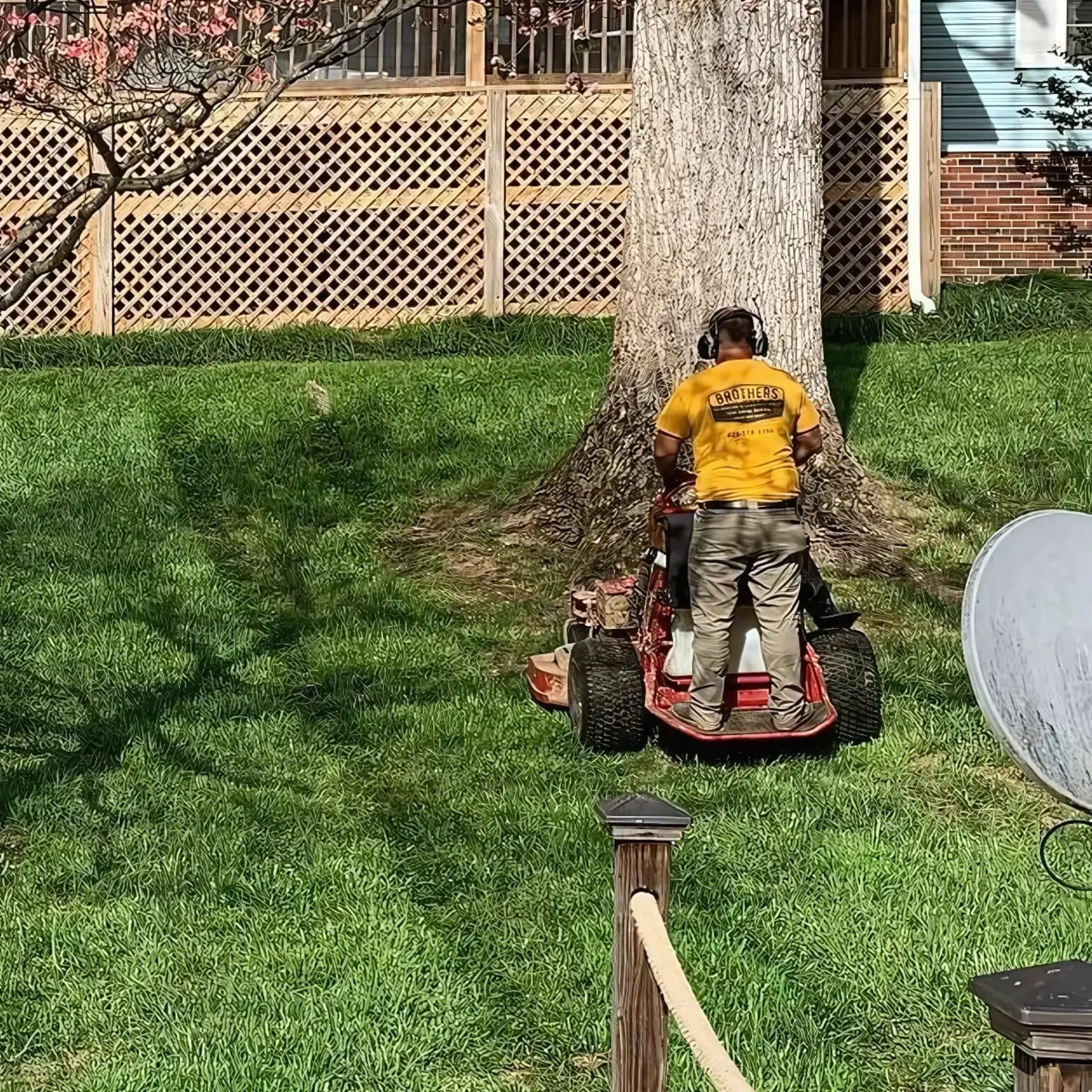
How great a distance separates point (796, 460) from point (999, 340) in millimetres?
7673

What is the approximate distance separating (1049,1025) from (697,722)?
449 cm

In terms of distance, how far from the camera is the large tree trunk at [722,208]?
9.49 m

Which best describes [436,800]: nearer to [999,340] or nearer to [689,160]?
[689,160]

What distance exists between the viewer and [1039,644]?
3.53 meters

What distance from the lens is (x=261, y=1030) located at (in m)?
5.02

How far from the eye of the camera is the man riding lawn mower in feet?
22.9

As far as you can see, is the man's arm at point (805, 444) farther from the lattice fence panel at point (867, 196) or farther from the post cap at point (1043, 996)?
the lattice fence panel at point (867, 196)

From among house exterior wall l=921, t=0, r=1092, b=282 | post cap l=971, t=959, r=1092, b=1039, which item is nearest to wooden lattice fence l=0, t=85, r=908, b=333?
house exterior wall l=921, t=0, r=1092, b=282

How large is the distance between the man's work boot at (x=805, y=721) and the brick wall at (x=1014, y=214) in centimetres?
1149

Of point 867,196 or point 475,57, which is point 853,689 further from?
point 475,57

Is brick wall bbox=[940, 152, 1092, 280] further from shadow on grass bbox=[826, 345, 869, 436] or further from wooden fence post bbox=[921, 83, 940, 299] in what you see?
shadow on grass bbox=[826, 345, 869, 436]

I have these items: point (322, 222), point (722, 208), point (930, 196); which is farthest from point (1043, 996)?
point (322, 222)

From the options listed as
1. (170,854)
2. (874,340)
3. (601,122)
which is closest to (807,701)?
(170,854)

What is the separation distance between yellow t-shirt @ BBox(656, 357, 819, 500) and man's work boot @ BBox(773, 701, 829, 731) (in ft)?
2.61
